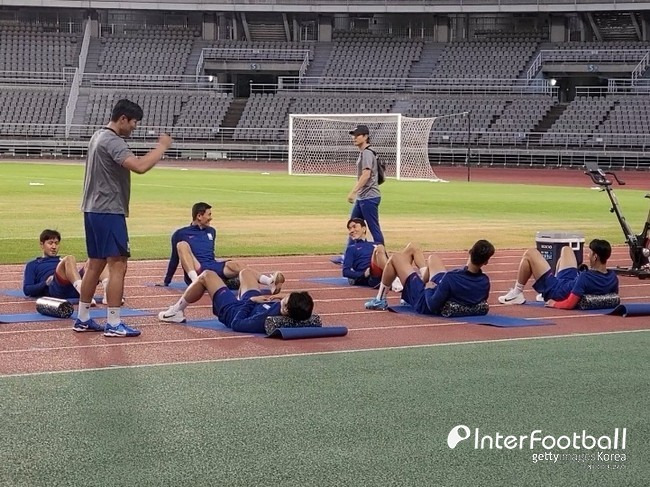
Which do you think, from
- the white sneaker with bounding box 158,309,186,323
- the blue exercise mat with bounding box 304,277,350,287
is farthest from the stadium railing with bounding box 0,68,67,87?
the white sneaker with bounding box 158,309,186,323

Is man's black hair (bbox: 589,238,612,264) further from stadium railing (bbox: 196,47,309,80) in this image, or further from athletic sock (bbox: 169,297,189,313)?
stadium railing (bbox: 196,47,309,80)

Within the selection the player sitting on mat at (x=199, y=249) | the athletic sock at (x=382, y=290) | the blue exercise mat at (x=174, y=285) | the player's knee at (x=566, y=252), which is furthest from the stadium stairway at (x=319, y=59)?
the athletic sock at (x=382, y=290)

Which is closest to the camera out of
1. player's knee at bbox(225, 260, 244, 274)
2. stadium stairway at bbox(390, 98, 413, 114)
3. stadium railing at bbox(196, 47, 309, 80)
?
player's knee at bbox(225, 260, 244, 274)

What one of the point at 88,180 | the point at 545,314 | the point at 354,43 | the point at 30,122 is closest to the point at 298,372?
the point at 88,180

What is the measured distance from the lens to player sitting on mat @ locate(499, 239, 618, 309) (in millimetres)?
11352

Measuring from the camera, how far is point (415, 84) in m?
65.1

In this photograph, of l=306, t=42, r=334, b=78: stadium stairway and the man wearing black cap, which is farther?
l=306, t=42, r=334, b=78: stadium stairway

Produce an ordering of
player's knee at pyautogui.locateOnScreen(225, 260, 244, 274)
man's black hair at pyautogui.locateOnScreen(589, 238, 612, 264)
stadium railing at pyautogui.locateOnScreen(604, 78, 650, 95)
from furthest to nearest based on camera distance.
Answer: stadium railing at pyautogui.locateOnScreen(604, 78, 650, 95)
player's knee at pyautogui.locateOnScreen(225, 260, 244, 274)
man's black hair at pyautogui.locateOnScreen(589, 238, 612, 264)

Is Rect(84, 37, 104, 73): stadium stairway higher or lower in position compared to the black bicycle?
higher

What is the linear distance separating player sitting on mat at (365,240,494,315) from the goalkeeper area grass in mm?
5787

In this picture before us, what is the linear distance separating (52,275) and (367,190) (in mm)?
5052

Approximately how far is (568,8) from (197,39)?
2258 centimetres

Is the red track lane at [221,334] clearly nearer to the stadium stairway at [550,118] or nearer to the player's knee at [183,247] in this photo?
the player's knee at [183,247]

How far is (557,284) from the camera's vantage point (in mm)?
11695
